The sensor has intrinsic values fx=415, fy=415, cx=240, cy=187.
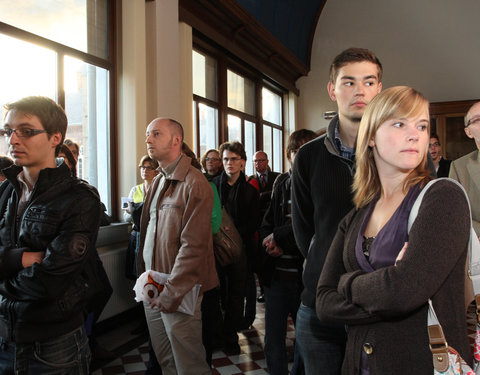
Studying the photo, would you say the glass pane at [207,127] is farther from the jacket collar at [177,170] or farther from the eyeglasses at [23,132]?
the eyeglasses at [23,132]

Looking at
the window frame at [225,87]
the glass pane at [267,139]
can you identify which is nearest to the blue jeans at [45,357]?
the window frame at [225,87]

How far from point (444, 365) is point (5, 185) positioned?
5.67 feet

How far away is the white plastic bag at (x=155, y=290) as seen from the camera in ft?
7.36

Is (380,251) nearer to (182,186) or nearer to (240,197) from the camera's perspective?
(182,186)

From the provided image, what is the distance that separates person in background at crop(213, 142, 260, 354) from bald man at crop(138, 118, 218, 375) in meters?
1.29

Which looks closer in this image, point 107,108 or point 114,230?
point 114,230

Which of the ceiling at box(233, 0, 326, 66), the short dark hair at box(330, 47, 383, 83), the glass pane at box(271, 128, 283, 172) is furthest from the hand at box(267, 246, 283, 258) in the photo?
the glass pane at box(271, 128, 283, 172)

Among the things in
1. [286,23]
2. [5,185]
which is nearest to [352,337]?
[5,185]

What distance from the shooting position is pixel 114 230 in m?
4.12

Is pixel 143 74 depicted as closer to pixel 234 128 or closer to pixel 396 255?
pixel 234 128

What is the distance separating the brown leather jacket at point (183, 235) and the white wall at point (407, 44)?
9.48m

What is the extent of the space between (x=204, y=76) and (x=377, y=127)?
608cm

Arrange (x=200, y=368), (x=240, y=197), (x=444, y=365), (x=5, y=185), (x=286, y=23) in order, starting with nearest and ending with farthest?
(x=444, y=365) → (x=5, y=185) → (x=200, y=368) → (x=240, y=197) → (x=286, y=23)

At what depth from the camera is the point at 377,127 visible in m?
1.24
